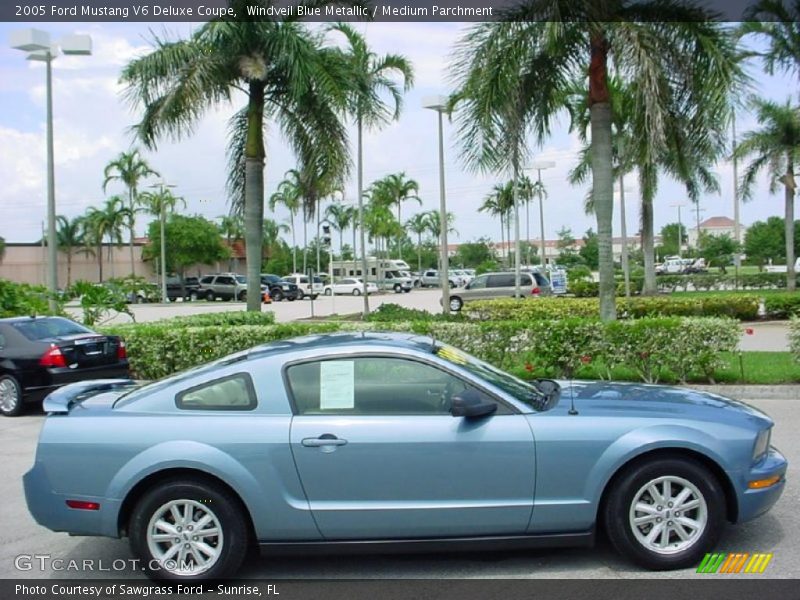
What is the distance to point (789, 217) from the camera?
1326 inches

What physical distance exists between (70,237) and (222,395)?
6280 centimetres

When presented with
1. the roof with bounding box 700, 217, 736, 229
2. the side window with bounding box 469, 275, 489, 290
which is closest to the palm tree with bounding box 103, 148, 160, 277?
the side window with bounding box 469, 275, 489, 290

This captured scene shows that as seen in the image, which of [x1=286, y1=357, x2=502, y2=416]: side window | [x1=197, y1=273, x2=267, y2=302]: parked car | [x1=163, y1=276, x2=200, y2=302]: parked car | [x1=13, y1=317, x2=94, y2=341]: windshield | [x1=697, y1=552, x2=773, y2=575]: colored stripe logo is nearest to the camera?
[x1=697, y1=552, x2=773, y2=575]: colored stripe logo

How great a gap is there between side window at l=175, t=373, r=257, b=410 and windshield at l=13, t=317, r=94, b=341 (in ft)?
25.7

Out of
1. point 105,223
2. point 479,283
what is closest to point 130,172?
point 105,223

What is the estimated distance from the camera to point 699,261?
75.1 meters

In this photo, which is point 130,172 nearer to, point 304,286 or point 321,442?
point 304,286

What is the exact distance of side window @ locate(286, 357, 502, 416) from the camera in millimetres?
4930

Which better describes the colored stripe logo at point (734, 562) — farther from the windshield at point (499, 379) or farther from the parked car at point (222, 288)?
the parked car at point (222, 288)

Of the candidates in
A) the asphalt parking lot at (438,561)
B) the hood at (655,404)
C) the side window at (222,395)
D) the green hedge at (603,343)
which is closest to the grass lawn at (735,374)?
the green hedge at (603,343)

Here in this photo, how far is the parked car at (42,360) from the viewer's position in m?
11.4

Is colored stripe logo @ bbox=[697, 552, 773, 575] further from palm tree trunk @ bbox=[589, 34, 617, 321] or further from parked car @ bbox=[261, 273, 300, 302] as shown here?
parked car @ bbox=[261, 273, 300, 302]

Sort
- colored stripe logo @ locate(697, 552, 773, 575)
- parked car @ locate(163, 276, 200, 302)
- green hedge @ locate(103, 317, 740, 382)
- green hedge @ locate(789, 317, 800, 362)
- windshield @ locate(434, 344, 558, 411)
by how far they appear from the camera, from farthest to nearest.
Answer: parked car @ locate(163, 276, 200, 302) < green hedge @ locate(789, 317, 800, 362) < green hedge @ locate(103, 317, 740, 382) < windshield @ locate(434, 344, 558, 411) < colored stripe logo @ locate(697, 552, 773, 575)

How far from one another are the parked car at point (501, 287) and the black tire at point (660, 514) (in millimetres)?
26884
